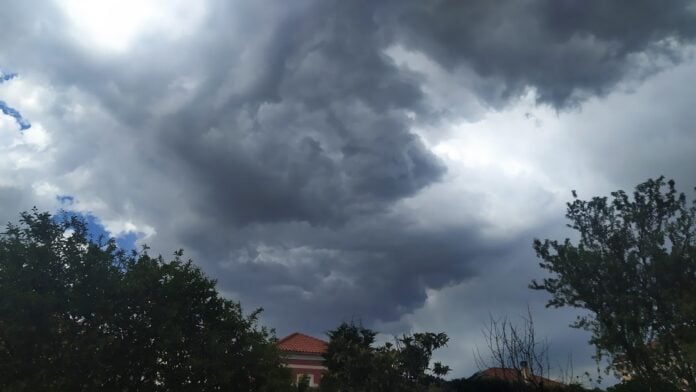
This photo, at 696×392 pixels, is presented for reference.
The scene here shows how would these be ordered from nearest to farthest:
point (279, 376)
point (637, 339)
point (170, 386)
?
point (170, 386), point (637, 339), point (279, 376)

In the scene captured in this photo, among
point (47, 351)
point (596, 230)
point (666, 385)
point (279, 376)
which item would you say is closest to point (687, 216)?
point (596, 230)

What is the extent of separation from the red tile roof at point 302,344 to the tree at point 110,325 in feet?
107

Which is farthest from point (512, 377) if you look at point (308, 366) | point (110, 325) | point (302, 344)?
point (302, 344)

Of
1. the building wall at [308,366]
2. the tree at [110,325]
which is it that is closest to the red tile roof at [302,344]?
the building wall at [308,366]

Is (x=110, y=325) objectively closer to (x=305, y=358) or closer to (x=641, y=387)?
(x=641, y=387)

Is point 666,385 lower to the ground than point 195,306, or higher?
lower

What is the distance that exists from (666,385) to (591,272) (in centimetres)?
601

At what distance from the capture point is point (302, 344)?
192 ft

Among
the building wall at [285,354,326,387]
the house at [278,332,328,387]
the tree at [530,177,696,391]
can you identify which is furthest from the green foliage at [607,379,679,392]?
the building wall at [285,354,326,387]

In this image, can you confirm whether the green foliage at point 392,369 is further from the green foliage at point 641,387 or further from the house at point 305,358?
the house at point 305,358

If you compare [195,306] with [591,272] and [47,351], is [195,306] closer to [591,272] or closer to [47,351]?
[47,351]

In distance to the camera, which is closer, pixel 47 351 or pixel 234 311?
pixel 47 351

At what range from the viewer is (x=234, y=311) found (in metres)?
25.6

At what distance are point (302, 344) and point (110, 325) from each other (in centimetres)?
3923
